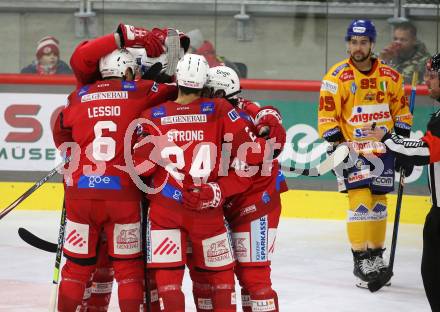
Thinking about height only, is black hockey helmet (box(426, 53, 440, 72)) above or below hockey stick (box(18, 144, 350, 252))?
above

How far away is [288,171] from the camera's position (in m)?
8.25

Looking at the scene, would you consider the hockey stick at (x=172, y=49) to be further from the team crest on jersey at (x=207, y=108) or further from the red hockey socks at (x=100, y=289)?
the red hockey socks at (x=100, y=289)

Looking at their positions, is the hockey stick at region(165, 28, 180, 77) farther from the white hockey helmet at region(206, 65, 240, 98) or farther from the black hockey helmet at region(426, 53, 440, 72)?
the black hockey helmet at region(426, 53, 440, 72)

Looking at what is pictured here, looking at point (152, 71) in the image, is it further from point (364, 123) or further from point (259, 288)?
point (364, 123)

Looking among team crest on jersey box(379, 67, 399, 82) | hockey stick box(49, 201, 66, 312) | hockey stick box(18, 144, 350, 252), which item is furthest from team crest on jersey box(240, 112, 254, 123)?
team crest on jersey box(379, 67, 399, 82)

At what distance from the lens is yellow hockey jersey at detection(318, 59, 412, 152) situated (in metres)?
6.57

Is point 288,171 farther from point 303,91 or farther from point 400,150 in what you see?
point 400,150

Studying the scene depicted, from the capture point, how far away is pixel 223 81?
488 centimetres

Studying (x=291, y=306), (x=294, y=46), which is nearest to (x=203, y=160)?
(x=291, y=306)

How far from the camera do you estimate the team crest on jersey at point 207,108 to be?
4562 mm

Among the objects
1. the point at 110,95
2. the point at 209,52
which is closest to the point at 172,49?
the point at 110,95

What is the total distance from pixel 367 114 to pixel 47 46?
11.1ft

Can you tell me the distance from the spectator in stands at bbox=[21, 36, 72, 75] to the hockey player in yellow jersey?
3.01m

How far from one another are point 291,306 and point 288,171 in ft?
8.11
